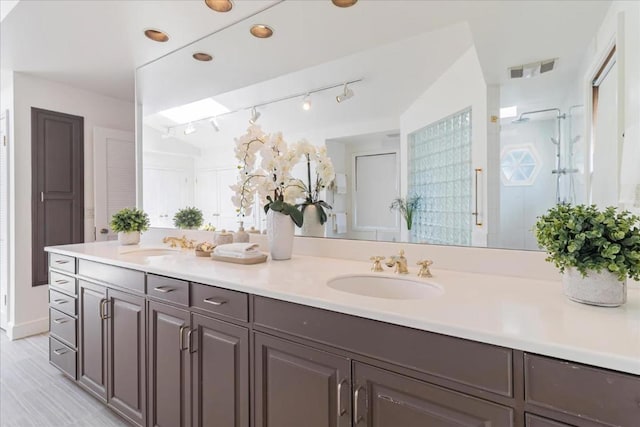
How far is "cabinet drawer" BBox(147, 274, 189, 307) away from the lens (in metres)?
1.52

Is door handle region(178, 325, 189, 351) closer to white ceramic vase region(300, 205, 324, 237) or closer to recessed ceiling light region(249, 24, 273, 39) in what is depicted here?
white ceramic vase region(300, 205, 324, 237)

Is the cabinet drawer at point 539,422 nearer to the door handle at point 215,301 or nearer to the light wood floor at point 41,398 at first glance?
the door handle at point 215,301

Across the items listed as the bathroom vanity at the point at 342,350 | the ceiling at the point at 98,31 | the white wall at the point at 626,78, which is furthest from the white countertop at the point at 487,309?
the ceiling at the point at 98,31

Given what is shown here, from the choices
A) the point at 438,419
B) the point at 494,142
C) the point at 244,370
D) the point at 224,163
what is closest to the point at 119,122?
the point at 224,163

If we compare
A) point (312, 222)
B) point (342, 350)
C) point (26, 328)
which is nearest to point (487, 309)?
point (342, 350)

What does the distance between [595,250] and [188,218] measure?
2528mm

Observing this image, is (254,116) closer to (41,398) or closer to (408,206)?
(408,206)

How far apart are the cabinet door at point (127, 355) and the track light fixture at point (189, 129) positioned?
4.24 ft

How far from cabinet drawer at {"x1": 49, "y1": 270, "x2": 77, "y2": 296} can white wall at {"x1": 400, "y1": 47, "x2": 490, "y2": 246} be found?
220 centimetres

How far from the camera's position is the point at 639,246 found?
872mm

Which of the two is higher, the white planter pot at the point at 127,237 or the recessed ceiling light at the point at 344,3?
the recessed ceiling light at the point at 344,3

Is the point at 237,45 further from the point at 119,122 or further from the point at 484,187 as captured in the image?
the point at 119,122

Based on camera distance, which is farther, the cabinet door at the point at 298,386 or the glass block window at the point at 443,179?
the glass block window at the point at 443,179

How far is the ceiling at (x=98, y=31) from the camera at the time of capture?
2098mm
